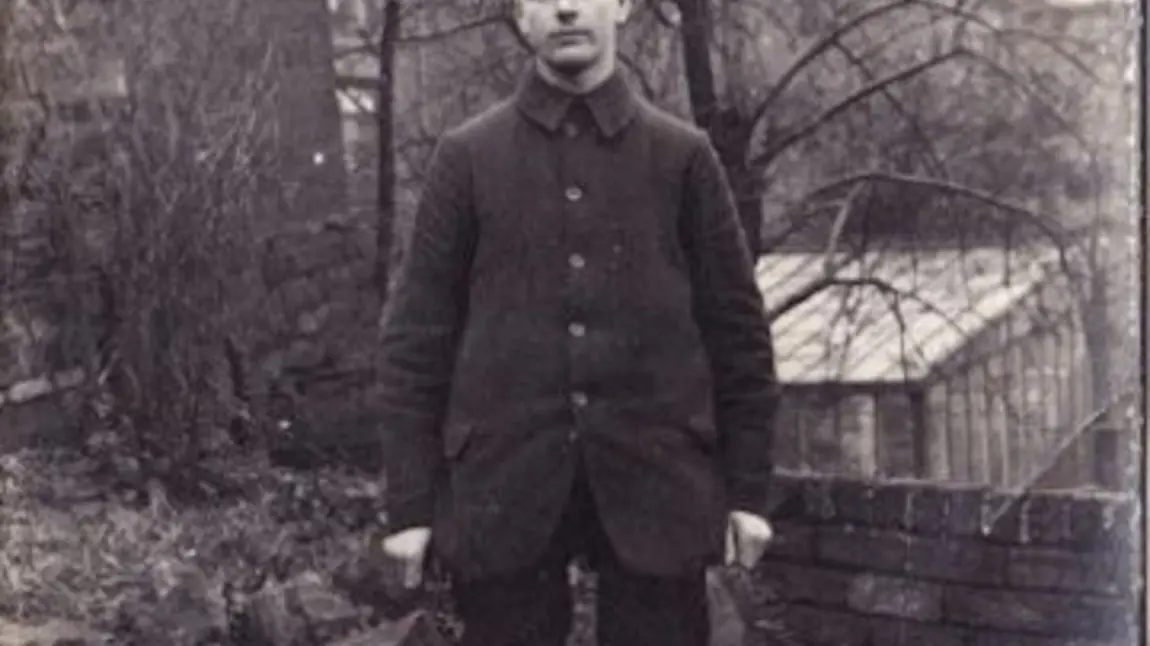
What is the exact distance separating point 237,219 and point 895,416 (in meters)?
0.65

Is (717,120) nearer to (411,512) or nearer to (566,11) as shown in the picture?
(566,11)

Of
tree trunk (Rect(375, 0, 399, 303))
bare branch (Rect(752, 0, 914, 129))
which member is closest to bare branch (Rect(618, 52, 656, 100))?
bare branch (Rect(752, 0, 914, 129))

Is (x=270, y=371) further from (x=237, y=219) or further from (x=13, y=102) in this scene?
(x=13, y=102)

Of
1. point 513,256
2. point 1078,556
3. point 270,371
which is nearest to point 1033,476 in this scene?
point 1078,556

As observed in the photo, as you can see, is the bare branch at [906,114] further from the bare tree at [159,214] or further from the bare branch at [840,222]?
the bare tree at [159,214]

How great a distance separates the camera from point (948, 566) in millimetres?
1584

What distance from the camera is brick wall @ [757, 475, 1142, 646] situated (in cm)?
157

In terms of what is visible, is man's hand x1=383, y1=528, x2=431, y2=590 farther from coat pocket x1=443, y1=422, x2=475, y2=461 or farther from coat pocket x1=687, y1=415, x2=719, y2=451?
coat pocket x1=687, y1=415, x2=719, y2=451

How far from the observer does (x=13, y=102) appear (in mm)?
1711

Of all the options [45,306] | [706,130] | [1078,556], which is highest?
[706,130]

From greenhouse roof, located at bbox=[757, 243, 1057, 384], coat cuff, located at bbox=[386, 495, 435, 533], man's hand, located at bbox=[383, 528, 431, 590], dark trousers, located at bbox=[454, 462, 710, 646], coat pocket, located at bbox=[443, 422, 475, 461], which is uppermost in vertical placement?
greenhouse roof, located at bbox=[757, 243, 1057, 384]

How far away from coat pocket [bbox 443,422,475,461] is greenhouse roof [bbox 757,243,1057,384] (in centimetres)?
29

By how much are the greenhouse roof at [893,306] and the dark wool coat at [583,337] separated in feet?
0.15

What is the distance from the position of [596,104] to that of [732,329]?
23cm
